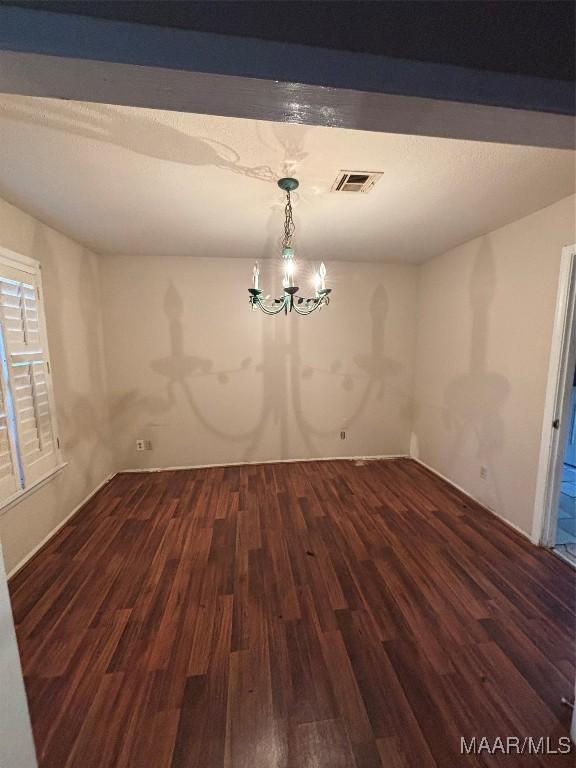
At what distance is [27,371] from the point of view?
2111mm

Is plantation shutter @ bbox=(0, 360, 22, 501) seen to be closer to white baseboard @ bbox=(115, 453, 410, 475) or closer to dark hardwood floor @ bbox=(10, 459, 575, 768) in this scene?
dark hardwood floor @ bbox=(10, 459, 575, 768)

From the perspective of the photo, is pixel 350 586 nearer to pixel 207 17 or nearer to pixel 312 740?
pixel 312 740

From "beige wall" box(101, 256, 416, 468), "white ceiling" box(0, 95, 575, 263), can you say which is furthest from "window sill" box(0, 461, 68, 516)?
"white ceiling" box(0, 95, 575, 263)

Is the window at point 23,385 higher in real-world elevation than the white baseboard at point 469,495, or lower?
higher

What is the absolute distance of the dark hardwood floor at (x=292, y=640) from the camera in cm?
108

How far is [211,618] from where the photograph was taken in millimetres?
1569

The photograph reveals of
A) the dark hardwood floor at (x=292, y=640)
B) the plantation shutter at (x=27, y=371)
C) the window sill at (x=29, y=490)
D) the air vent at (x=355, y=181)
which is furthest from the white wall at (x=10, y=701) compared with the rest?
the air vent at (x=355, y=181)

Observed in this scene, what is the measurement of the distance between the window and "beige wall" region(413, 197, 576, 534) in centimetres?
373

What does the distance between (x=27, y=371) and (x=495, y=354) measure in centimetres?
375

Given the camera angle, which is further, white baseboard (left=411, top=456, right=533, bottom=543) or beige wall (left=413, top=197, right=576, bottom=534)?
white baseboard (left=411, top=456, right=533, bottom=543)

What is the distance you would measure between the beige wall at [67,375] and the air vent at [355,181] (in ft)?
7.38

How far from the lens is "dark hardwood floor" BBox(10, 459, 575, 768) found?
42.7 inches

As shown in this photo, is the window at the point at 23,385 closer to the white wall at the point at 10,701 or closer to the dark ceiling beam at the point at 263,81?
the white wall at the point at 10,701

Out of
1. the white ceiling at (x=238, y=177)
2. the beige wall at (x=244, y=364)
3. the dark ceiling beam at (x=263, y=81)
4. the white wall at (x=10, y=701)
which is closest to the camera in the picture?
the dark ceiling beam at (x=263, y=81)
